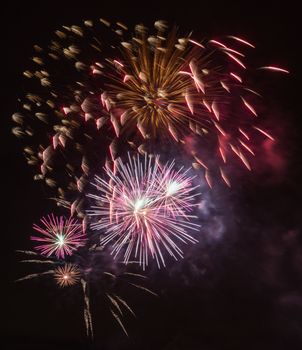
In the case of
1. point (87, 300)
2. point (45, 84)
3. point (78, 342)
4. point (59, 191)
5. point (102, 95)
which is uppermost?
point (78, 342)

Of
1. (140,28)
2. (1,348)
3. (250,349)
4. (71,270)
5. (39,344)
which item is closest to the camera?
(140,28)

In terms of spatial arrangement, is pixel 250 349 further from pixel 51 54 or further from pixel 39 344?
pixel 51 54

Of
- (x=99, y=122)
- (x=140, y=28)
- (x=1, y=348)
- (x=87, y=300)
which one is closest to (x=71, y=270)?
(x=87, y=300)

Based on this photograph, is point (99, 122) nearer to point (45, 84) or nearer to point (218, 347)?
point (45, 84)

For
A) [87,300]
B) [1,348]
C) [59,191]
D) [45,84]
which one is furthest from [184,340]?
[45,84]

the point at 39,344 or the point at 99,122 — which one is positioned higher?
the point at 39,344

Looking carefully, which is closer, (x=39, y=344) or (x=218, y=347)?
(x=218, y=347)

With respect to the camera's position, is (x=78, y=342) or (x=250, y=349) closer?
(x=250, y=349)

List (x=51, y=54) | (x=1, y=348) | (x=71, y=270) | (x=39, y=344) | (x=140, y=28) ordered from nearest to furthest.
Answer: (x=140, y=28) < (x=51, y=54) < (x=71, y=270) < (x=1, y=348) < (x=39, y=344)

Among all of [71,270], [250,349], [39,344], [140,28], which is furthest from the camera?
[39,344]
